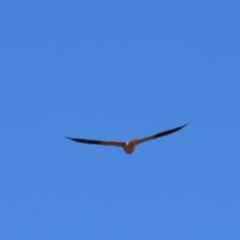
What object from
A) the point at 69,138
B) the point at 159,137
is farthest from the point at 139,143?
the point at 69,138

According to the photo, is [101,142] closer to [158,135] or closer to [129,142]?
[129,142]

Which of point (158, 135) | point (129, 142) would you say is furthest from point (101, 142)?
point (158, 135)

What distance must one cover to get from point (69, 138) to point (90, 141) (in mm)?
1070

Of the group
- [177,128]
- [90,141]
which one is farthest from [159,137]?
[90,141]

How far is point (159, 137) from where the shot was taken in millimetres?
22547

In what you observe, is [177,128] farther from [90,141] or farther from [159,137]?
[90,141]

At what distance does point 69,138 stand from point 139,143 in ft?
11.1

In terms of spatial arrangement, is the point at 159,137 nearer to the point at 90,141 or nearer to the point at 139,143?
the point at 139,143

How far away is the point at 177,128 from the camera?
2295 cm

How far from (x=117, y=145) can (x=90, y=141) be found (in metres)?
1.35

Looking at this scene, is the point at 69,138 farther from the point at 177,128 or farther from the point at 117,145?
the point at 177,128

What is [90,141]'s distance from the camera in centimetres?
2253

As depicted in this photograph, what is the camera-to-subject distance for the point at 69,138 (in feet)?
72.7

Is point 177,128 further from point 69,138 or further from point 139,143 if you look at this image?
point 69,138
